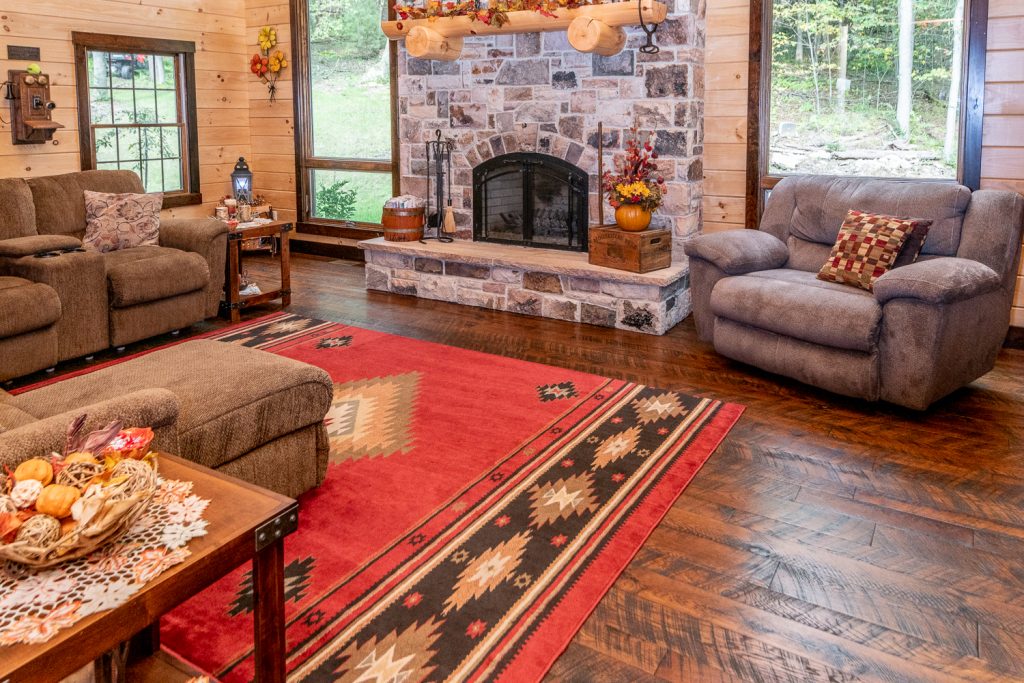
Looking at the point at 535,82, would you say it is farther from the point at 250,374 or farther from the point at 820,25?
the point at 250,374

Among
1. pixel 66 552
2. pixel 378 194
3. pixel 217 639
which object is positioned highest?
pixel 378 194

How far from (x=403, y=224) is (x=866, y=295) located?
323 centimetres

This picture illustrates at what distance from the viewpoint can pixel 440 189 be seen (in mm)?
6027

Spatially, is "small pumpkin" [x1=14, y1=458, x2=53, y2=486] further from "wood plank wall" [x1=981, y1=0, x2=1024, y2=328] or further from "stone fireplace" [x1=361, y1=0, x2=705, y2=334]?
"wood plank wall" [x1=981, y1=0, x2=1024, y2=328]

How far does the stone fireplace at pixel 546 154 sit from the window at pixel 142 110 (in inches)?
78.8

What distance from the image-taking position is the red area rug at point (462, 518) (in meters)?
2.10

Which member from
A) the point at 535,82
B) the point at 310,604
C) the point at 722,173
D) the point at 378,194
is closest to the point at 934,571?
the point at 310,604

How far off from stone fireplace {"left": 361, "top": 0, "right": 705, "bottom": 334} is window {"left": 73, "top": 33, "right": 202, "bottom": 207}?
6.57 ft

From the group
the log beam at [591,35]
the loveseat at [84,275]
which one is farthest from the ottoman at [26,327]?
the log beam at [591,35]

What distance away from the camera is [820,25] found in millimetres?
4922

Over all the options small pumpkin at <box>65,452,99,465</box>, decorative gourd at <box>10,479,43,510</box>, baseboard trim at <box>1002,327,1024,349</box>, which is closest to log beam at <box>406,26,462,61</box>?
baseboard trim at <box>1002,327,1024,349</box>

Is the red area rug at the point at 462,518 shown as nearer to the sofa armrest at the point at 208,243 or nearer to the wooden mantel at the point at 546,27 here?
the sofa armrest at the point at 208,243

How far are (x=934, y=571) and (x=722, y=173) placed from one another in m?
3.36

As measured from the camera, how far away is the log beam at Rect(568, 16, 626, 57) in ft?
16.0
